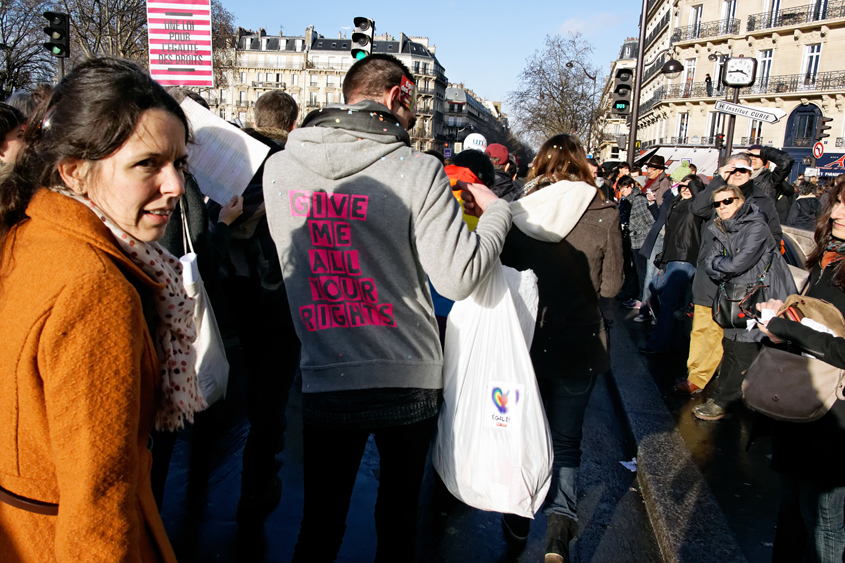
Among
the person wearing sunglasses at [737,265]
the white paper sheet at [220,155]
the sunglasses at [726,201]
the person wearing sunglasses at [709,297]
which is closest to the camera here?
the white paper sheet at [220,155]

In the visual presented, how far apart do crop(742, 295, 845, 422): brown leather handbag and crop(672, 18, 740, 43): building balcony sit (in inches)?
1847

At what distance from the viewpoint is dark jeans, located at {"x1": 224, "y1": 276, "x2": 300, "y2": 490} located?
2.83 meters

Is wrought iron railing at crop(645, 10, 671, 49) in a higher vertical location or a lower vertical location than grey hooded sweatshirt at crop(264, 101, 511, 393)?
higher

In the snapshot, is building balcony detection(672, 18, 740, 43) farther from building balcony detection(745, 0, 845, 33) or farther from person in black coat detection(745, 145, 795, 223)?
person in black coat detection(745, 145, 795, 223)

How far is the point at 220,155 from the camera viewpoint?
8.09 feet

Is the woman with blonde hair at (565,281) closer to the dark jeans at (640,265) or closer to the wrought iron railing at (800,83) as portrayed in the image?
the dark jeans at (640,265)

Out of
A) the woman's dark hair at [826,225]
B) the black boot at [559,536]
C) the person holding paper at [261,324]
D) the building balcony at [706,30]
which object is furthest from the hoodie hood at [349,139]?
the building balcony at [706,30]

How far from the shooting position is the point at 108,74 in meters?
1.21

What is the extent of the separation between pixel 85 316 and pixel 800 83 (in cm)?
4654

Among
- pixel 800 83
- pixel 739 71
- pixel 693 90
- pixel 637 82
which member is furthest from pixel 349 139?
pixel 693 90

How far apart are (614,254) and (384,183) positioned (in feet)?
4.98

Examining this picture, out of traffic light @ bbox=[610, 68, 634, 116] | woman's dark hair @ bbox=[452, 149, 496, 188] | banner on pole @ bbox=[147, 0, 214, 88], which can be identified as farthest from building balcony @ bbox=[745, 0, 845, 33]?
banner on pole @ bbox=[147, 0, 214, 88]

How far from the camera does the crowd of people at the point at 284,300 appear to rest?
1020 millimetres

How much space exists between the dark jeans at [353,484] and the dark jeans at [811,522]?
1.62m
